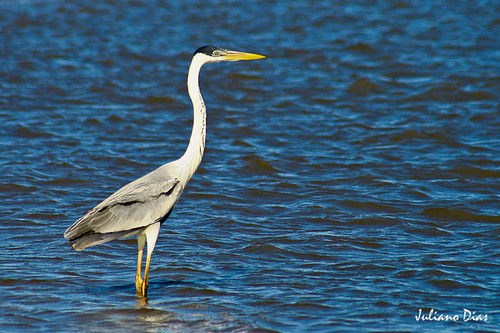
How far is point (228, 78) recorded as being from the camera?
1548 centimetres

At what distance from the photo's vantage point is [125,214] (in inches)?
278

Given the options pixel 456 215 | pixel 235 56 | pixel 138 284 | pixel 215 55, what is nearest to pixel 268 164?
pixel 456 215

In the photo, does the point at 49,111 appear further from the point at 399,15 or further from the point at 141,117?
the point at 399,15

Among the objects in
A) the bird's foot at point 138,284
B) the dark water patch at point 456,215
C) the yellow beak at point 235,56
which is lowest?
the bird's foot at point 138,284

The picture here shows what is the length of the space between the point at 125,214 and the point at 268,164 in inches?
172

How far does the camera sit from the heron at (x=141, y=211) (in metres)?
6.98

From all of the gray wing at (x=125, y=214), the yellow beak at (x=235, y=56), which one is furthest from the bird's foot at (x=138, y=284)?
the yellow beak at (x=235, y=56)

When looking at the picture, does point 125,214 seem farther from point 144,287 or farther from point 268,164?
point 268,164

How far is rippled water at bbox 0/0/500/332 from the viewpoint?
6.92 metres

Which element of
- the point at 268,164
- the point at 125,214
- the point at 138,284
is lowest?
the point at 138,284

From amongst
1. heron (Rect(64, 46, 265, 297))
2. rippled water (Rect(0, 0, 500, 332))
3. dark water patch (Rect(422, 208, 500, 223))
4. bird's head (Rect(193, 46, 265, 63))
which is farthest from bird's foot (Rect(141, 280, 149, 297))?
dark water patch (Rect(422, 208, 500, 223))

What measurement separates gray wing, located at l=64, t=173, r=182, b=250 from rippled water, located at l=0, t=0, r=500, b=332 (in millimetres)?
525

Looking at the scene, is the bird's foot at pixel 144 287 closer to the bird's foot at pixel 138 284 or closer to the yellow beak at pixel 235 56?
the bird's foot at pixel 138 284

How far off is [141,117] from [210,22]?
23.5 feet
